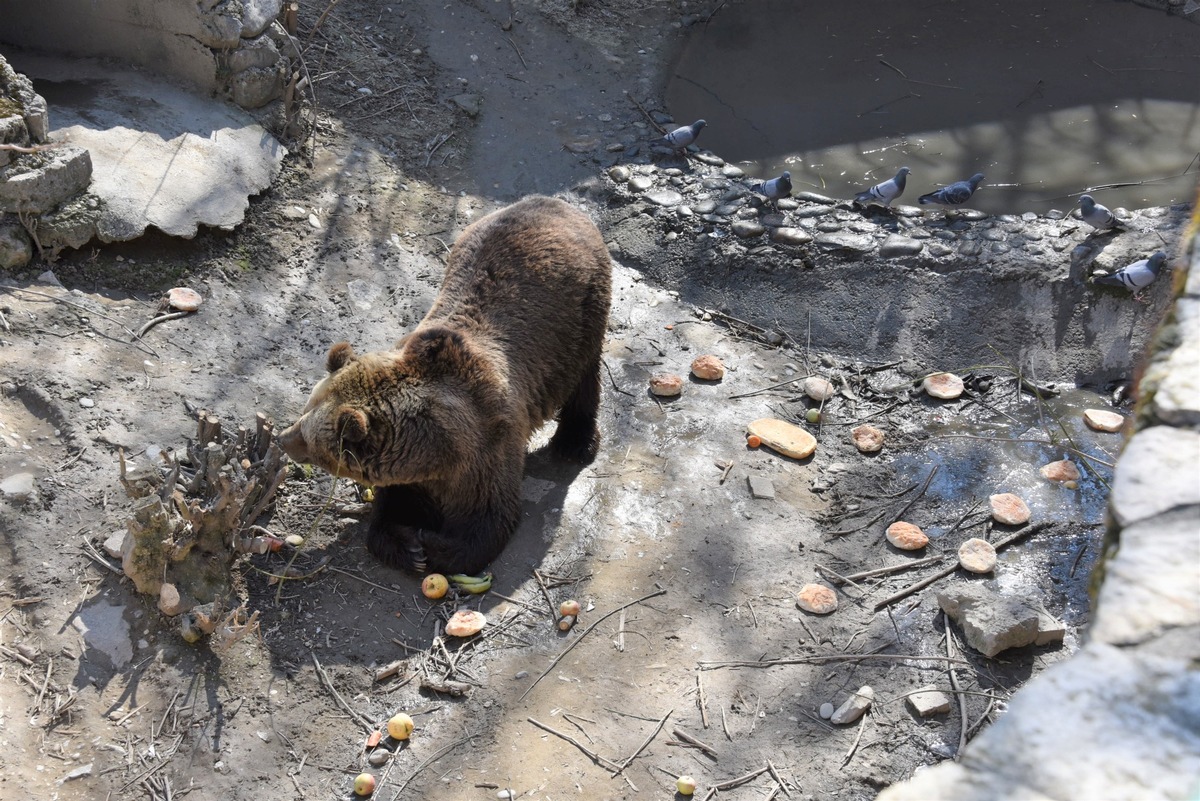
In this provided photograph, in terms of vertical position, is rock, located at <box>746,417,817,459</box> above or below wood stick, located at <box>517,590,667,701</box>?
above

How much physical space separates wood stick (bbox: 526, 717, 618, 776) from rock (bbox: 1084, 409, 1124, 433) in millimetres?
4366

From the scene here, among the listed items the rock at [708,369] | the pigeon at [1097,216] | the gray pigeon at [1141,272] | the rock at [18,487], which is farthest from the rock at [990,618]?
the rock at [18,487]

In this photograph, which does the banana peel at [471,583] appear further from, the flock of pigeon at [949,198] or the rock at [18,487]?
the flock of pigeon at [949,198]

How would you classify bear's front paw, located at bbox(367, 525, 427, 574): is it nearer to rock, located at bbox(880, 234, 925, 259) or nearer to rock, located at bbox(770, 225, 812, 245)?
rock, located at bbox(770, 225, 812, 245)

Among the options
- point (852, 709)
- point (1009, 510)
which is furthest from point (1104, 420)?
point (852, 709)

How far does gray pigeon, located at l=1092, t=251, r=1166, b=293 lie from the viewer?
6.94 m

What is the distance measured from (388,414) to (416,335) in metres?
0.53

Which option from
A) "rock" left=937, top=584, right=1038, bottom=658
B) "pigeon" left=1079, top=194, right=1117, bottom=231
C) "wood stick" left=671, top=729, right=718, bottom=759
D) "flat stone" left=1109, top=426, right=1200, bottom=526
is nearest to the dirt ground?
"wood stick" left=671, top=729, right=718, bottom=759

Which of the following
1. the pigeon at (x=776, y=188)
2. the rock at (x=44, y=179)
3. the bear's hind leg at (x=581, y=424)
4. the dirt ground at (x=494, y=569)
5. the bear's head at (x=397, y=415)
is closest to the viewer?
the dirt ground at (x=494, y=569)

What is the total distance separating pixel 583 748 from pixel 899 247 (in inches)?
203

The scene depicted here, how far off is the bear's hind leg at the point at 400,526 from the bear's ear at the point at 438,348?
2.72ft

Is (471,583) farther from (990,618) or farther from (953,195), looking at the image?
(953,195)

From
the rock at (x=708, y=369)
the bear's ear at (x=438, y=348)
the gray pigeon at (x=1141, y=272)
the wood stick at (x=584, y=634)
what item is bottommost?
the wood stick at (x=584, y=634)

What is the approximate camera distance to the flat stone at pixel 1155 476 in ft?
7.43
